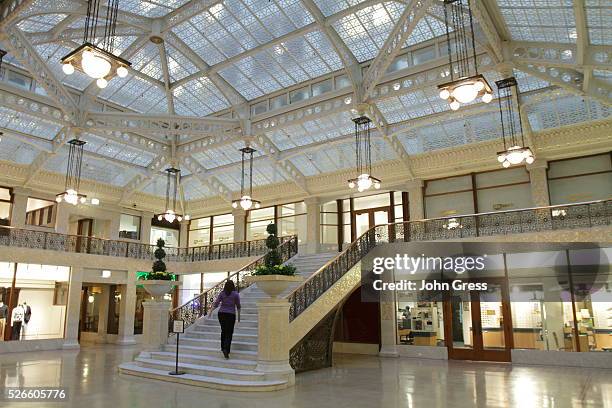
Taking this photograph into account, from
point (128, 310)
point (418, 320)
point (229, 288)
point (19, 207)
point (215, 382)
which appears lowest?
point (215, 382)

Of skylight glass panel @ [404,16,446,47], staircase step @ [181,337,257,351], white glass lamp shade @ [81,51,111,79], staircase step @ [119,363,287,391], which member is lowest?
staircase step @ [119,363,287,391]

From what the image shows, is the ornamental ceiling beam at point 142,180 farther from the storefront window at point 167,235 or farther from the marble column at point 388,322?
the marble column at point 388,322

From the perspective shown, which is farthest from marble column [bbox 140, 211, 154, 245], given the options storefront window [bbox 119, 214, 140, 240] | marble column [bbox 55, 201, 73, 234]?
marble column [bbox 55, 201, 73, 234]

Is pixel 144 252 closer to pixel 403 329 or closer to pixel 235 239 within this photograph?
pixel 235 239

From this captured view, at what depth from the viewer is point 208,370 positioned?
8.78m

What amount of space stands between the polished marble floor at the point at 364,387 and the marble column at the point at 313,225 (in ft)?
22.5

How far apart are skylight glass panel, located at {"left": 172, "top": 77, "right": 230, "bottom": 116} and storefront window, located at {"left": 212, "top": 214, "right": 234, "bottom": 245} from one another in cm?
666

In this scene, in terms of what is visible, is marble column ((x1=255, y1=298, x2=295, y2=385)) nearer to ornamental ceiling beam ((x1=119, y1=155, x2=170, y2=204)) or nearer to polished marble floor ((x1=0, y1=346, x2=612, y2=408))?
polished marble floor ((x1=0, y1=346, x2=612, y2=408))

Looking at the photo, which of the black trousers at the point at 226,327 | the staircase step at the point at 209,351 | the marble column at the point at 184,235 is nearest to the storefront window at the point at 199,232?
the marble column at the point at 184,235

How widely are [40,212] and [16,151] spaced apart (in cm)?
323

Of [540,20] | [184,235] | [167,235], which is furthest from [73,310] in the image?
[540,20]

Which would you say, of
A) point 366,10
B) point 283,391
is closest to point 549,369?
→ point 283,391

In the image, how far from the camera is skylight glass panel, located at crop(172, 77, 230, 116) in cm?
1548

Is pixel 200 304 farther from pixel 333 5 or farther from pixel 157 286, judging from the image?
pixel 333 5
